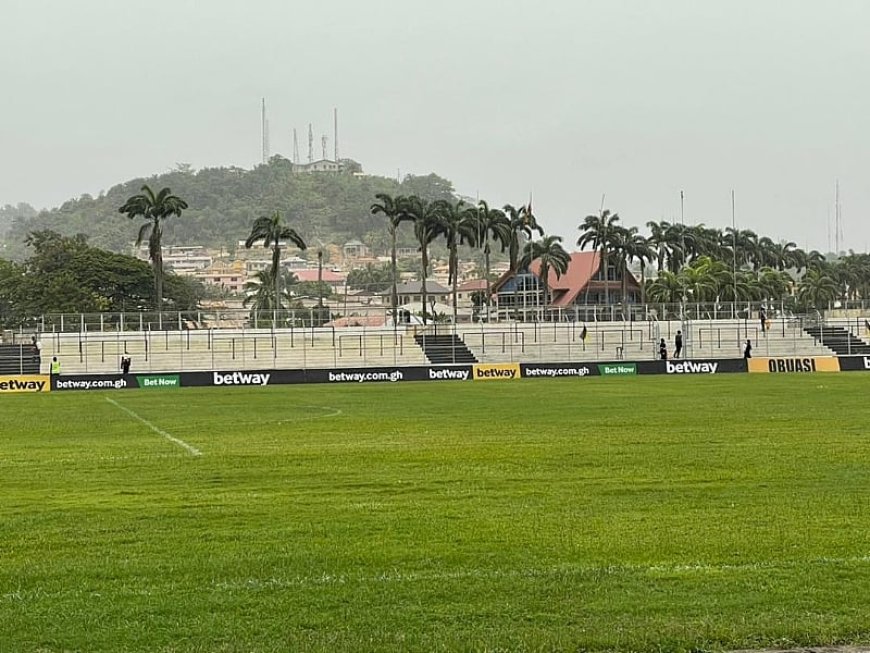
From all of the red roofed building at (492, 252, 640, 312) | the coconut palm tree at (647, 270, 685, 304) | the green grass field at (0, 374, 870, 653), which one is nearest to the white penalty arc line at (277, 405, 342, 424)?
the green grass field at (0, 374, 870, 653)

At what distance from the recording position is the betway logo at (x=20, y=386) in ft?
195

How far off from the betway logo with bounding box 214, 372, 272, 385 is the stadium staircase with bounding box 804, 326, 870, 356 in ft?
136

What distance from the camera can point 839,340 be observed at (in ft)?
280

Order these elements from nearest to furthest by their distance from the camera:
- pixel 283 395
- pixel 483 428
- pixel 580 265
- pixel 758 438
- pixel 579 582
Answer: pixel 579 582
pixel 758 438
pixel 483 428
pixel 283 395
pixel 580 265

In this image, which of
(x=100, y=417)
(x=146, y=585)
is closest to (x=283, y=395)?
(x=100, y=417)

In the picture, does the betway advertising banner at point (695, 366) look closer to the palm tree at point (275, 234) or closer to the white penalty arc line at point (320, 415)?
the white penalty arc line at point (320, 415)

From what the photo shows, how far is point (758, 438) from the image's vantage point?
80.9 ft

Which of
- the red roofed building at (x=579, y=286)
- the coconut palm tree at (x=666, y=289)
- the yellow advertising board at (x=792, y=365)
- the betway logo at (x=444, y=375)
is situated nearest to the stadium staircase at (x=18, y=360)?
the betway logo at (x=444, y=375)

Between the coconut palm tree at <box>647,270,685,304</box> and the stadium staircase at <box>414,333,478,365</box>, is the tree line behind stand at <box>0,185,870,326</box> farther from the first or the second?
the stadium staircase at <box>414,333,478,365</box>

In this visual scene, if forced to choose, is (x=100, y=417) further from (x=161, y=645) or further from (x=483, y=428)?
(x=161, y=645)

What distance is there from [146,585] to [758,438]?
1681cm

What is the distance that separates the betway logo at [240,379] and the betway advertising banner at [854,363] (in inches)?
1286

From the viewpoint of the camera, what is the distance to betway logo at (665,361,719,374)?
224 ft

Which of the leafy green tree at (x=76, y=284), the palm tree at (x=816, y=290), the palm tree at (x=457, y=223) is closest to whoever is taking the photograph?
the palm tree at (x=457, y=223)
